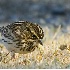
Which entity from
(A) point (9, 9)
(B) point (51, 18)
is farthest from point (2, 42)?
(A) point (9, 9)

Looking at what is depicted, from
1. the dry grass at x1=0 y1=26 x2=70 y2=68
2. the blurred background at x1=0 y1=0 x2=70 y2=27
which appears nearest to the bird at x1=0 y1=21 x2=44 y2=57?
the dry grass at x1=0 y1=26 x2=70 y2=68

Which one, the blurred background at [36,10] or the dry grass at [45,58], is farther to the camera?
the blurred background at [36,10]

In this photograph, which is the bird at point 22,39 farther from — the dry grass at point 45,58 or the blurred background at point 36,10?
the blurred background at point 36,10

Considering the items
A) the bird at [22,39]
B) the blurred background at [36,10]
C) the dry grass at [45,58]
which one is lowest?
the dry grass at [45,58]

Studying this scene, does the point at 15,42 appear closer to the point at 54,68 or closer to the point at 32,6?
the point at 54,68

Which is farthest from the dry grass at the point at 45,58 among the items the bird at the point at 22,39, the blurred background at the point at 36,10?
the blurred background at the point at 36,10

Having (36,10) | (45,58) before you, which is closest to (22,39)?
(45,58)

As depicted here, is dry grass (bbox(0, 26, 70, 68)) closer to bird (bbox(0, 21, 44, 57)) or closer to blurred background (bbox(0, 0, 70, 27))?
bird (bbox(0, 21, 44, 57))
